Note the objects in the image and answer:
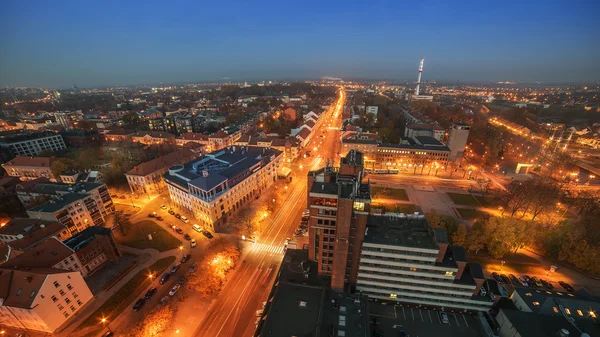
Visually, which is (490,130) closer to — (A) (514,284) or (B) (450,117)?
(B) (450,117)

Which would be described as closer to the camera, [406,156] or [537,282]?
[537,282]

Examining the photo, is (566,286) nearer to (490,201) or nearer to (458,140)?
(490,201)

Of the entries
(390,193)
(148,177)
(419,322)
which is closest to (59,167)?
(148,177)

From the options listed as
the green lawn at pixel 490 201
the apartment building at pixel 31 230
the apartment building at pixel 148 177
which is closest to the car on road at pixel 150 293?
the apartment building at pixel 31 230

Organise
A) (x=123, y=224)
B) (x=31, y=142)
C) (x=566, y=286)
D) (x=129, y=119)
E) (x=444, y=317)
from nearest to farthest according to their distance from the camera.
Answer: (x=444, y=317)
(x=566, y=286)
(x=123, y=224)
(x=31, y=142)
(x=129, y=119)

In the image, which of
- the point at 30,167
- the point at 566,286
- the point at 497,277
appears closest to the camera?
the point at 566,286

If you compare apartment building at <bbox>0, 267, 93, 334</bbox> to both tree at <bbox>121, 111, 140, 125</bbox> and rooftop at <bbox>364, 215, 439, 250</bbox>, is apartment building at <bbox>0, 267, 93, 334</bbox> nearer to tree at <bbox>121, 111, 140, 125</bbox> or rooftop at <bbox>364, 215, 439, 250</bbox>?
rooftop at <bbox>364, 215, 439, 250</bbox>

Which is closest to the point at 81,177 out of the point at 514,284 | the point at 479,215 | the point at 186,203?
the point at 186,203
